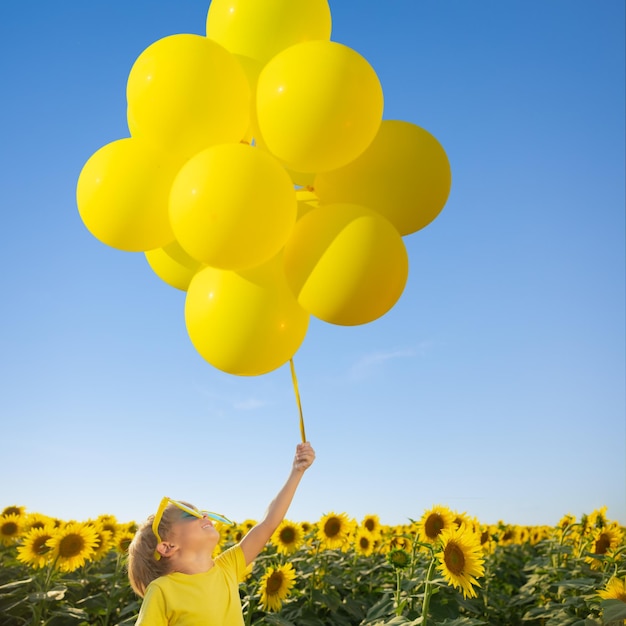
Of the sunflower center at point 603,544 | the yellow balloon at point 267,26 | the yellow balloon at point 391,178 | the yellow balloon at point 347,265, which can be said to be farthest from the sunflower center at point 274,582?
the yellow balloon at point 267,26

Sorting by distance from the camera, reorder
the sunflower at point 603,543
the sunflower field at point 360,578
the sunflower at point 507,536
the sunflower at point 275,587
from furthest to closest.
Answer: the sunflower at point 507,536, the sunflower at point 603,543, the sunflower at point 275,587, the sunflower field at point 360,578

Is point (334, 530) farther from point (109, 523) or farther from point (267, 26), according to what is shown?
point (267, 26)

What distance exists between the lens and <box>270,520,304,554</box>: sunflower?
664cm

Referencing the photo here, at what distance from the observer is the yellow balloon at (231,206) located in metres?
2.46

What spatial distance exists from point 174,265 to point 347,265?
109 cm

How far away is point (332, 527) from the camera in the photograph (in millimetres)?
6844

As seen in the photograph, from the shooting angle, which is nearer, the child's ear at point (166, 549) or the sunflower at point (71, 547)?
the child's ear at point (166, 549)

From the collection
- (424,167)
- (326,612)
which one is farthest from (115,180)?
(326,612)

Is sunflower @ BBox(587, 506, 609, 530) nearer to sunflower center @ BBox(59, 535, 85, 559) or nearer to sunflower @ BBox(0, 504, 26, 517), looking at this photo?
sunflower center @ BBox(59, 535, 85, 559)

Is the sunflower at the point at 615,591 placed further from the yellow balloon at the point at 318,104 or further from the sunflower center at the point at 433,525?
the yellow balloon at the point at 318,104

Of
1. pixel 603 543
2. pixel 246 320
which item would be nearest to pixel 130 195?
pixel 246 320

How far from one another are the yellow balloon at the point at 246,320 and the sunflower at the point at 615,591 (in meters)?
2.82

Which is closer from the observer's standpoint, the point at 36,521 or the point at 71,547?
the point at 71,547

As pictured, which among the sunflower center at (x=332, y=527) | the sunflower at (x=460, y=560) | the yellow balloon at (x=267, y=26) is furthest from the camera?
the sunflower center at (x=332, y=527)
